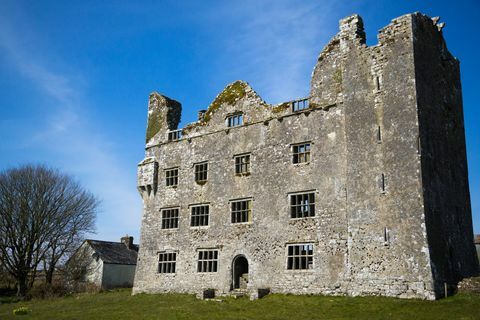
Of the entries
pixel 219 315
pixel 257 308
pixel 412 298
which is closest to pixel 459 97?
pixel 412 298

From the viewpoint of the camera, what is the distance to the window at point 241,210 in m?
27.9

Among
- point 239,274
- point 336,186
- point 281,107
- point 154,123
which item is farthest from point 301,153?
point 154,123

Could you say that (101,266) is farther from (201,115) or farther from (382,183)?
(382,183)

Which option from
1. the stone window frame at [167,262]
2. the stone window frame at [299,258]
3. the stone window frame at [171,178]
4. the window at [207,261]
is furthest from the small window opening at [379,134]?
the stone window frame at [167,262]

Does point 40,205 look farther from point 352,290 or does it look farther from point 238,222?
point 352,290

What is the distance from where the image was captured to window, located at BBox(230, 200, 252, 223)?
27938 mm

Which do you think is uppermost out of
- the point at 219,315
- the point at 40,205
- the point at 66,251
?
the point at 40,205

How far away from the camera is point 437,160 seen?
23.7m

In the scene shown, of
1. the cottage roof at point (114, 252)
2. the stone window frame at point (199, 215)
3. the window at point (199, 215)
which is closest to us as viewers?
the stone window frame at point (199, 215)

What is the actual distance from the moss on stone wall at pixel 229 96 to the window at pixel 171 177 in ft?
14.2

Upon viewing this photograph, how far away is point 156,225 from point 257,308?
43.9ft

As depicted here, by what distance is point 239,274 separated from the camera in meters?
28.4

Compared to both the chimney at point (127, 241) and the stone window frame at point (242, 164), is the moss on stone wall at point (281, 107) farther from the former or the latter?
the chimney at point (127, 241)

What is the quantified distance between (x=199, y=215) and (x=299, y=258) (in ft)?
26.7
